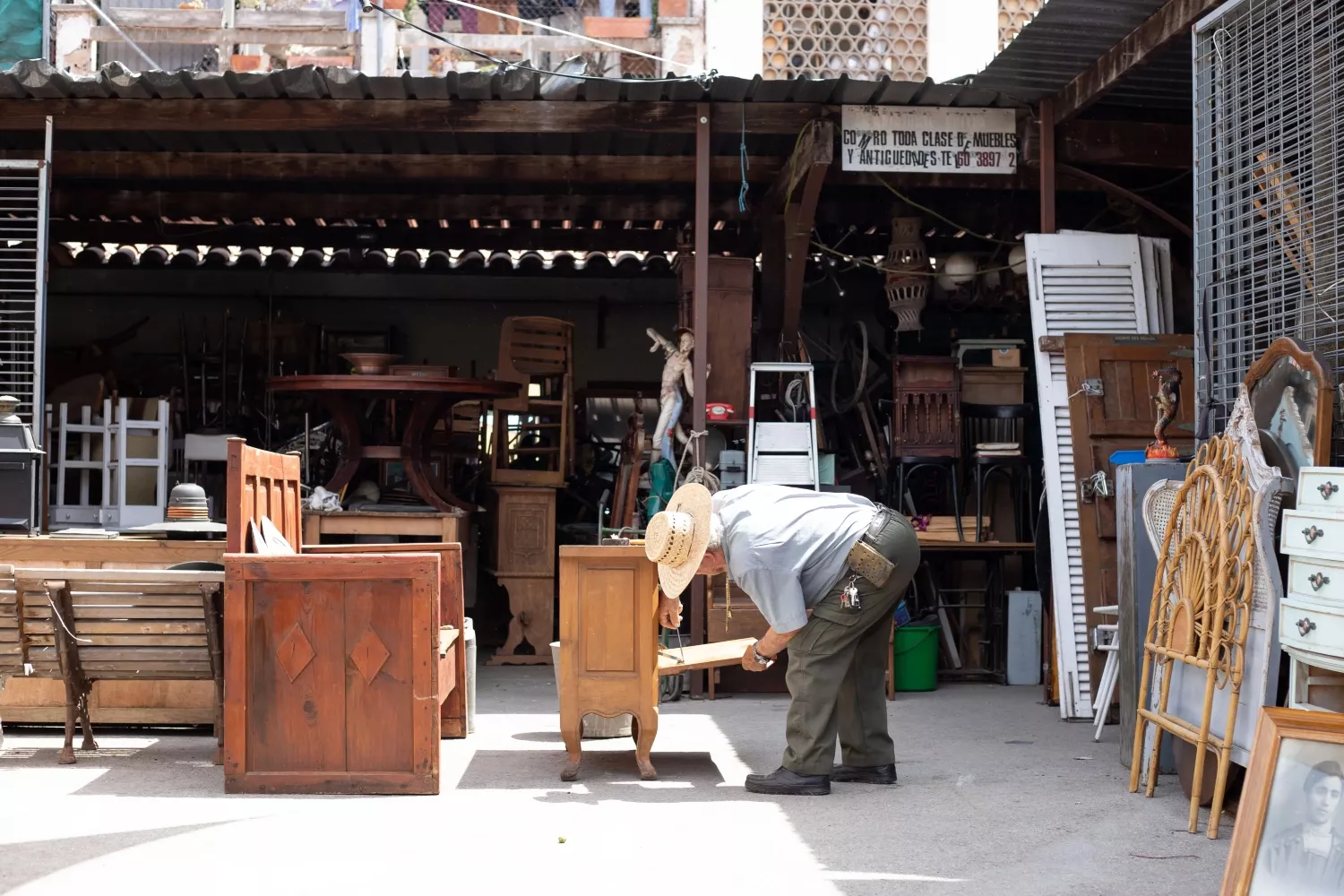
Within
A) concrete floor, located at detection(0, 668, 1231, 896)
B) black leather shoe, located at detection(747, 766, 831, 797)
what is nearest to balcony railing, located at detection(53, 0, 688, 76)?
concrete floor, located at detection(0, 668, 1231, 896)

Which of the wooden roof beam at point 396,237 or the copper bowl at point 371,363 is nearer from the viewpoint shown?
the copper bowl at point 371,363

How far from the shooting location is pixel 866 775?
618 centimetres

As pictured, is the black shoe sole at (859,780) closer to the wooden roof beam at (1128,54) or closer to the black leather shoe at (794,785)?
the black leather shoe at (794,785)

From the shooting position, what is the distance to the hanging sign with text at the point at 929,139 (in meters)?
8.80

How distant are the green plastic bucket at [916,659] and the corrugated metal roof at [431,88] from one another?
3.35m

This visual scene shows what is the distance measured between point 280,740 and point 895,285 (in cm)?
678

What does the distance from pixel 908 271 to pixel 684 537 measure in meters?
5.84

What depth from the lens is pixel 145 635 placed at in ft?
20.7

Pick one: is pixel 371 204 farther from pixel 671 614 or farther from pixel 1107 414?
pixel 671 614

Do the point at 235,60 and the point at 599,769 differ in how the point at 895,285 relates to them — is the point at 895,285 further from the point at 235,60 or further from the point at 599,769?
the point at 235,60

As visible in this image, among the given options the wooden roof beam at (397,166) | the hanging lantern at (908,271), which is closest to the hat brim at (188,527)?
the wooden roof beam at (397,166)

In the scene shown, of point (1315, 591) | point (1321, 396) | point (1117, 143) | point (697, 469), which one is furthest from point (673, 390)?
point (1315, 591)

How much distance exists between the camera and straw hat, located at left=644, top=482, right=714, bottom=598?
567 centimetres

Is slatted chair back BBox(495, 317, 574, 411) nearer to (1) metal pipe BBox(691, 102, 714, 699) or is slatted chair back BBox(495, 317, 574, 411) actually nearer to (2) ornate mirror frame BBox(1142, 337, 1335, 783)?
(1) metal pipe BBox(691, 102, 714, 699)
